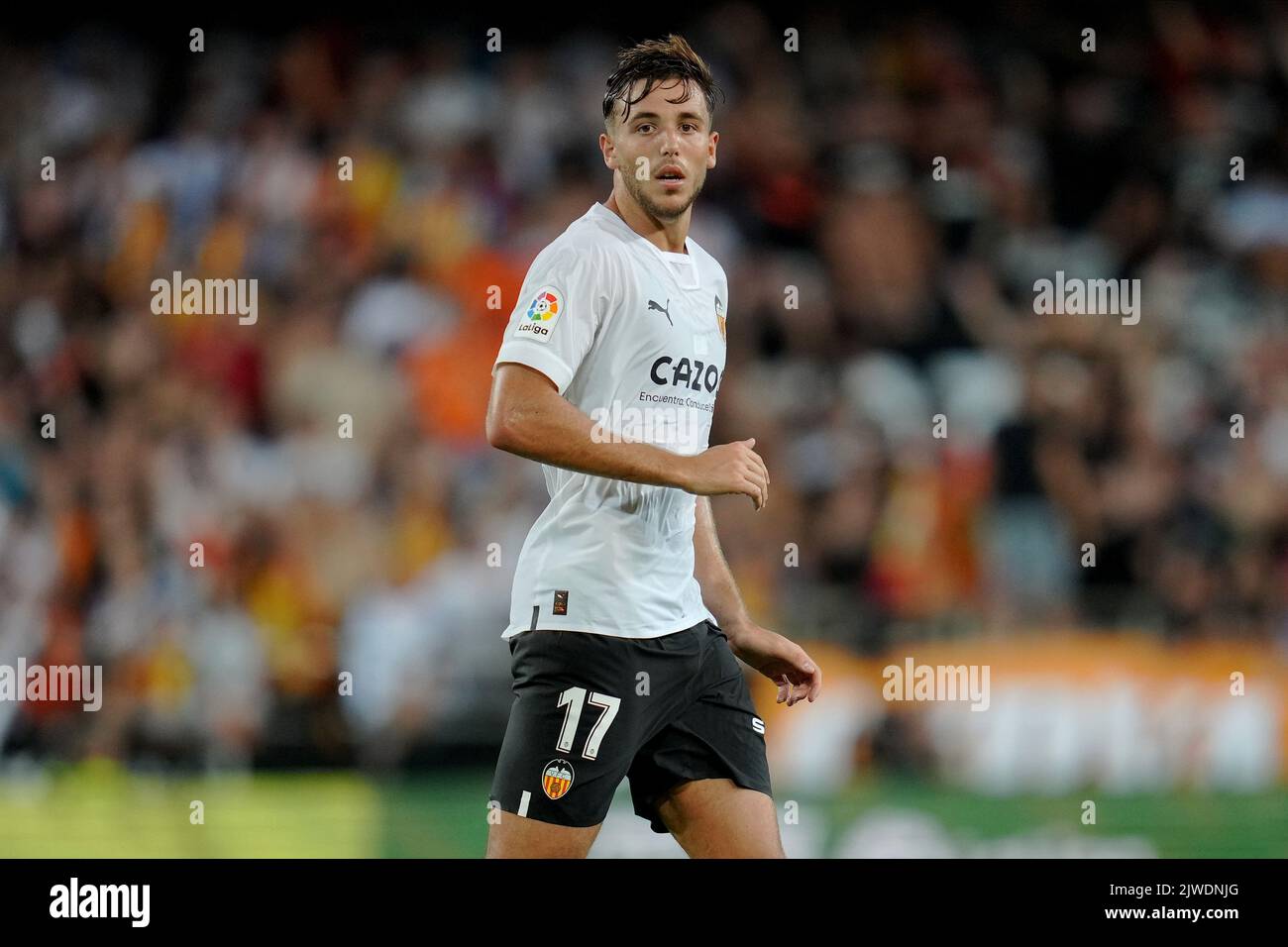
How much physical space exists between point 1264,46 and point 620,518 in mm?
6705

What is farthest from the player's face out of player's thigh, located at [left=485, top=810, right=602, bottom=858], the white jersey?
player's thigh, located at [left=485, top=810, right=602, bottom=858]

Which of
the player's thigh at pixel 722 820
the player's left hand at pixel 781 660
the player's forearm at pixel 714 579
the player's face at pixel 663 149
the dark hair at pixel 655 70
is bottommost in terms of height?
the player's thigh at pixel 722 820

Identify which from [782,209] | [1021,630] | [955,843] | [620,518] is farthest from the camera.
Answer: [782,209]

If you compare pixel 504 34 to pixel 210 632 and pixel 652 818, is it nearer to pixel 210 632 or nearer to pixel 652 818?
pixel 210 632

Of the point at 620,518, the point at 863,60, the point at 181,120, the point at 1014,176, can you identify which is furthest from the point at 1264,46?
the point at 620,518

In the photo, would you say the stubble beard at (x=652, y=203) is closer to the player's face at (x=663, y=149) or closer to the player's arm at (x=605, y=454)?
the player's face at (x=663, y=149)

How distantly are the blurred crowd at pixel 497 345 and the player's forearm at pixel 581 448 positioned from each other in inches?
133

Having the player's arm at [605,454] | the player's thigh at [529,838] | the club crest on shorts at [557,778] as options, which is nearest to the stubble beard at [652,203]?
the player's arm at [605,454]

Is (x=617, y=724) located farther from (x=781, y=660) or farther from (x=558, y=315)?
(x=558, y=315)

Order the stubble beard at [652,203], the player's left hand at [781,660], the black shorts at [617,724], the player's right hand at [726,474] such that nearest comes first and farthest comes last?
the player's right hand at [726,474]
the black shorts at [617,724]
the stubble beard at [652,203]
the player's left hand at [781,660]

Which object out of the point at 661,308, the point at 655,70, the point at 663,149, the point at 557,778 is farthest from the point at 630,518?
the point at 655,70

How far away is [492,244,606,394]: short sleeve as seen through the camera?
10.9 feet

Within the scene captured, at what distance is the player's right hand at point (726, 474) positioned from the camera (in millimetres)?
3182

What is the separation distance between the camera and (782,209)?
8234 mm
